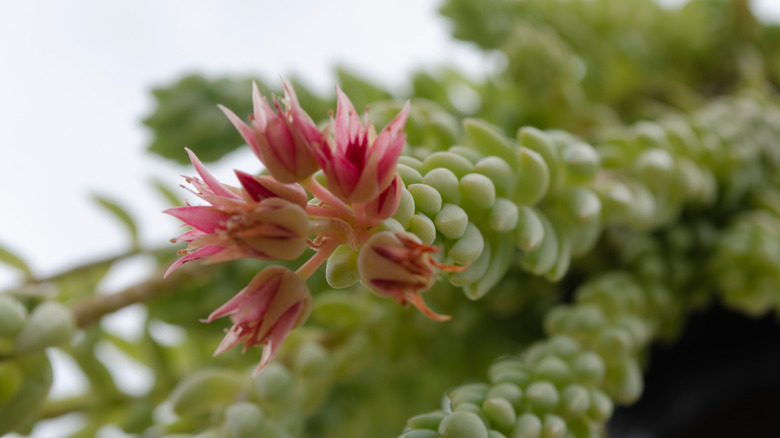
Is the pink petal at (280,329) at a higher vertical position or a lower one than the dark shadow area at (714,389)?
higher

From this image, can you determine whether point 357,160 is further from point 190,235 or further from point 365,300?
point 365,300

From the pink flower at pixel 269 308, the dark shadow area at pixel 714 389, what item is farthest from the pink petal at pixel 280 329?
the dark shadow area at pixel 714 389

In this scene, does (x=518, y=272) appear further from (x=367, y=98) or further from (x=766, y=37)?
(x=766, y=37)

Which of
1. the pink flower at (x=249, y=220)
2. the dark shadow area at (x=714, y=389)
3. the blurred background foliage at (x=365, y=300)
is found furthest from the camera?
the dark shadow area at (x=714, y=389)

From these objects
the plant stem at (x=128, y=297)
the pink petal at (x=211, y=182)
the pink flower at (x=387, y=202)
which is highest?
the pink flower at (x=387, y=202)

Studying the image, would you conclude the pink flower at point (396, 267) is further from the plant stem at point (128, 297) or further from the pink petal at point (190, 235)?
the plant stem at point (128, 297)

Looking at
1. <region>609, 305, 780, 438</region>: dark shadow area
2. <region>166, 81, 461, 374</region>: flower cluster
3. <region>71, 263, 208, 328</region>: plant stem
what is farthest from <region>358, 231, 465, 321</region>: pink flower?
<region>609, 305, 780, 438</region>: dark shadow area

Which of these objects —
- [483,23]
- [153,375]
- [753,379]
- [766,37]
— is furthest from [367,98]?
[766,37]
